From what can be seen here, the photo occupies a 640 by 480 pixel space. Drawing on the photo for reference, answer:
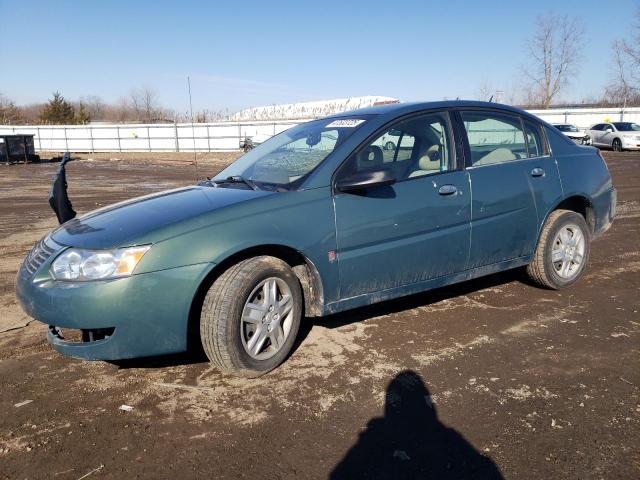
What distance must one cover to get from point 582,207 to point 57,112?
6826cm

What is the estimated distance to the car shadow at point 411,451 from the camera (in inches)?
93.8

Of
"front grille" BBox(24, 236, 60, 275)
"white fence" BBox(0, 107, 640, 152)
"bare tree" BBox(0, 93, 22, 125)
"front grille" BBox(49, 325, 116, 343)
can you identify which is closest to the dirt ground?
"front grille" BBox(49, 325, 116, 343)

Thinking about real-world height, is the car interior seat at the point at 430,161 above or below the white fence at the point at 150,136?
below

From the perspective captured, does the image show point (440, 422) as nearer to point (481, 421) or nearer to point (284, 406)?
point (481, 421)

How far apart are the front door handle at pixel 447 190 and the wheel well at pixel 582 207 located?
1476 mm

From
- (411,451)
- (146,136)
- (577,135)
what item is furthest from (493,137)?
(146,136)

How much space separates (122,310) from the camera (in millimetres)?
2902

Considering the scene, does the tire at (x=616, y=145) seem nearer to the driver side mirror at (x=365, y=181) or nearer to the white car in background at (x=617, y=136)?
the white car in background at (x=617, y=136)

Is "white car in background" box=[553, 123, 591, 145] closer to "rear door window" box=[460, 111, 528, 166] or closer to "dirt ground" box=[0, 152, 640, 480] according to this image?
"rear door window" box=[460, 111, 528, 166]

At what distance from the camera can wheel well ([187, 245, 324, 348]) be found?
318 centimetres

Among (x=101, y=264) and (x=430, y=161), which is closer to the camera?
(x=101, y=264)

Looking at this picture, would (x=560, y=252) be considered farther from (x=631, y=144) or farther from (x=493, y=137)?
(x=631, y=144)

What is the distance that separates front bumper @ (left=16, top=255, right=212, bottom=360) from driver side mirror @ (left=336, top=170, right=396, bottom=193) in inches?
41.7

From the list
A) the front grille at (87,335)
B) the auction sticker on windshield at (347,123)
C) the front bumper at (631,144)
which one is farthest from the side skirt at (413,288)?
the front bumper at (631,144)
